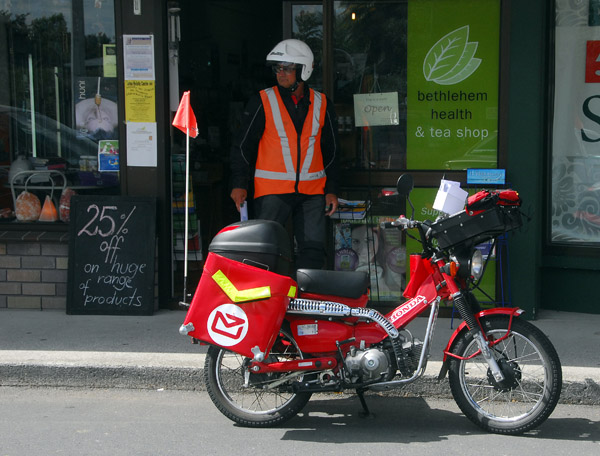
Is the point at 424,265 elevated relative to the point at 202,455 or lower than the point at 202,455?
elevated

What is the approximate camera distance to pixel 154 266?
6.62 metres

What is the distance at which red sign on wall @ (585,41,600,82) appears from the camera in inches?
264

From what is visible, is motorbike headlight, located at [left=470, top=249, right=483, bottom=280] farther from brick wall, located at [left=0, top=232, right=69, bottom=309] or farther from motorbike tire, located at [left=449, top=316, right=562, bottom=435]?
brick wall, located at [left=0, top=232, right=69, bottom=309]

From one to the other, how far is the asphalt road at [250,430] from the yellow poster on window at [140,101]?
8.08 feet

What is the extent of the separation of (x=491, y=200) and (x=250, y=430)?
6.14 feet

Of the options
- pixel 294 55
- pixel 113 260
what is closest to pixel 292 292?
pixel 294 55

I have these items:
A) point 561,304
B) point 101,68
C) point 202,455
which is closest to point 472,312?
point 202,455

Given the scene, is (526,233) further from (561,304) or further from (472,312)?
(472,312)

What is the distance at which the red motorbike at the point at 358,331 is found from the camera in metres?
4.37

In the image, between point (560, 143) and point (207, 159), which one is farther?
point (207, 159)

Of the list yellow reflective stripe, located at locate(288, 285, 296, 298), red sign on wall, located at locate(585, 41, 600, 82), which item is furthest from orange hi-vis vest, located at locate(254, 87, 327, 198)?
red sign on wall, located at locate(585, 41, 600, 82)

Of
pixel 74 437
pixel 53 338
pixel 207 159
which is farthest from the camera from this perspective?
pixel 207 159

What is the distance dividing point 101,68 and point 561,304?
4431 mm

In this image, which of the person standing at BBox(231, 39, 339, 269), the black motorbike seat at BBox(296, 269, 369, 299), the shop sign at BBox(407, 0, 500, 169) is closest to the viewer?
the black motorbike seat at BBox(296, 269, 369, 299)
